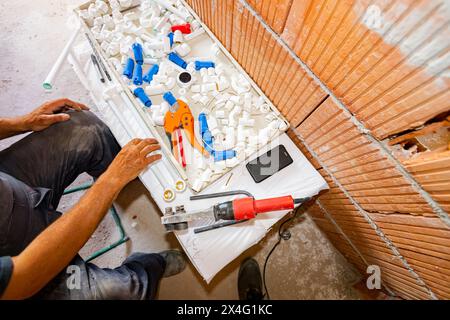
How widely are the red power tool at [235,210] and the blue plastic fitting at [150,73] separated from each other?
65 centimetres

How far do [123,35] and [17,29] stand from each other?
1776 millimetres

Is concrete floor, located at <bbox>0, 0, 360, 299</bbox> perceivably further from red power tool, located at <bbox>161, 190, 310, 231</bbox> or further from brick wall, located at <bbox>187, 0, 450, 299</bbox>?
red power tool, located at <bbox>161, 190, 310, 231</bbox>

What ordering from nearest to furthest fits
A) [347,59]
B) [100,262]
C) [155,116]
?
[347,59] → [155,116] → [100,262]

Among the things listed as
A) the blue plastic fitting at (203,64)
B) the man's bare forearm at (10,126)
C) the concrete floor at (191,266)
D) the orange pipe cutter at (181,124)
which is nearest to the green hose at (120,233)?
the concrete floor at (191,266)

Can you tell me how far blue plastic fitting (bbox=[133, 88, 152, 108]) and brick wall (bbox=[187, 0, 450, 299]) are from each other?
45 centimetres

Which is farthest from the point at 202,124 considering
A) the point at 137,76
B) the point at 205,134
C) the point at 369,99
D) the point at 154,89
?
the point at 369,99

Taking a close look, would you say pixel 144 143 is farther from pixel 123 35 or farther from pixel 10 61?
pixel 10 61

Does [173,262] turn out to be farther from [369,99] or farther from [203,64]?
[369,99]

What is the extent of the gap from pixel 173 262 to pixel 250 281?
48 centimetres

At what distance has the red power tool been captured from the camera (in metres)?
0.94

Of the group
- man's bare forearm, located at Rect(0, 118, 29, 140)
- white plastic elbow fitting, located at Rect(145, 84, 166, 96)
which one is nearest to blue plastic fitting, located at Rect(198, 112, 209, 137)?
white plastic elbow fitting, located at Rect(145, 84, 166, 96)
